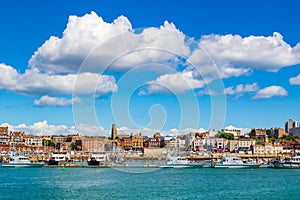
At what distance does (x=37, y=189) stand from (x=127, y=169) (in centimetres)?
3248

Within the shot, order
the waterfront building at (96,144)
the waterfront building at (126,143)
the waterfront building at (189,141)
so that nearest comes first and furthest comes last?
the waterfront building at (96,144), the waterfront building at (189,141), the waterfront building at (126,143)

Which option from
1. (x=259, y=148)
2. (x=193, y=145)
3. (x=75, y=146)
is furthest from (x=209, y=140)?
(x=75, y=146)

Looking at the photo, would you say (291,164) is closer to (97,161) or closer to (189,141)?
(97,161)

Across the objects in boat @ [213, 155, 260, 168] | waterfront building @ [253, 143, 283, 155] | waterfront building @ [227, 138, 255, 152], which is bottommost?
boat @ [213, 155, 260, 168]

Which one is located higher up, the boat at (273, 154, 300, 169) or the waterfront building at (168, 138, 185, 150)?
the waterfront building at (168, 138, 185, 150)

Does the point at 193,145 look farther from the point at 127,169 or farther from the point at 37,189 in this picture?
the point at 37,189

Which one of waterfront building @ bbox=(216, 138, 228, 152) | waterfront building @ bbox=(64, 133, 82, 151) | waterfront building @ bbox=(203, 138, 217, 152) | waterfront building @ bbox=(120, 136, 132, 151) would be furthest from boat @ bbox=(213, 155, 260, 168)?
waterfront building @ bbox=(64, 133, 82, 151)

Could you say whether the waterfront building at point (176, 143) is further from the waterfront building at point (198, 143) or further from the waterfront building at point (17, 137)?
the waterfront building at point (17, 137)

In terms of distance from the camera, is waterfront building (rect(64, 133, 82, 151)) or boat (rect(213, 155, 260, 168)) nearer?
boat (rect(213, 155, 260, 168))

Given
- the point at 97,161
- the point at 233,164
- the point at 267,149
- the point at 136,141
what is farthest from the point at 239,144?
the point at 97,161

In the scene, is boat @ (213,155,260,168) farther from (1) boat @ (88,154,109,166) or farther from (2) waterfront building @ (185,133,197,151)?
(2) waterfront building @ (185,133,197,151)

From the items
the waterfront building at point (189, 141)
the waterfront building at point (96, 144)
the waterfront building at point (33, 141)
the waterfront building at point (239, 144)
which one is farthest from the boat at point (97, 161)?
the waterfront building at point (33, 141)

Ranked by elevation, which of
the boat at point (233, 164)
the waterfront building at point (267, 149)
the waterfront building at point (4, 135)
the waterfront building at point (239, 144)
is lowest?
the boat at point (233, 164)

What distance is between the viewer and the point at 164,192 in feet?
132
